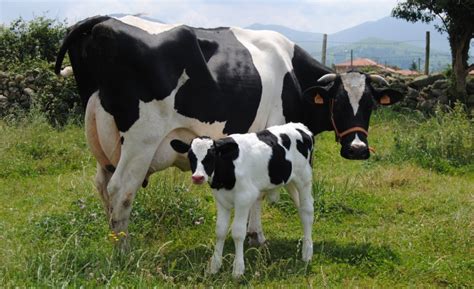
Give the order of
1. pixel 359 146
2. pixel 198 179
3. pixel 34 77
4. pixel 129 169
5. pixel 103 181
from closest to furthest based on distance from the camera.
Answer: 1. pixel 198 179
2. pixel 129 169
3. pixel 103 181
4. pixel 359 146
5. pixel 34 77

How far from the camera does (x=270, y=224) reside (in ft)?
23.9

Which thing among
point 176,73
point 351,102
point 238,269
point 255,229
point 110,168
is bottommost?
point 255,229

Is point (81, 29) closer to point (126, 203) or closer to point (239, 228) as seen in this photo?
point (126, 203)

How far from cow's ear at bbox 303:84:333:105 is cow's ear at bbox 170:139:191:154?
197 centimetres

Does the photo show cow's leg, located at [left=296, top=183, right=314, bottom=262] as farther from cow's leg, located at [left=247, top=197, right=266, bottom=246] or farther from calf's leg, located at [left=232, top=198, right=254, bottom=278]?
cow's leg, located at [left=247, top=197, right=266, bottom=246]

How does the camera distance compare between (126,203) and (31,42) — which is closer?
(126,203)

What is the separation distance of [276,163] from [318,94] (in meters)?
1.56

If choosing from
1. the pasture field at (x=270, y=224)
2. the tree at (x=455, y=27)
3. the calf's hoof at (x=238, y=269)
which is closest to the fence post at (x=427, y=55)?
the tree at (x=455, y=27)

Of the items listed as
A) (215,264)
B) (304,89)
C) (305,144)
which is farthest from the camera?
(304,89)

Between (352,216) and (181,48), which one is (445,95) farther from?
(181,48)

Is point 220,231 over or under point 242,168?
under

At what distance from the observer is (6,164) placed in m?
9.67

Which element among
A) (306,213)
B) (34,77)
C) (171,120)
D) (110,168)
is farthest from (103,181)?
(34,77)

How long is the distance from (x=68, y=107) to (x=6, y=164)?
3890mm
